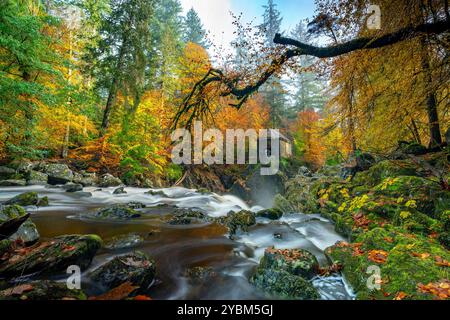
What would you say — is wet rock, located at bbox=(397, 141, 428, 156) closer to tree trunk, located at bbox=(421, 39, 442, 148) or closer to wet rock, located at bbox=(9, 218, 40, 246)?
tree trunk, located at bbox=(421, 39, 442, 148)

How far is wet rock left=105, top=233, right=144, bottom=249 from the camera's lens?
4810 mm

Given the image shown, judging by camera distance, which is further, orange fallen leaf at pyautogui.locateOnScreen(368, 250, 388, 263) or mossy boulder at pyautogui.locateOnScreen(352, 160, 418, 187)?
mossy boulder at pyautogui.locateOnScreen(352, 160, 418, 187)

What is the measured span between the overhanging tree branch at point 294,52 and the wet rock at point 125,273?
9.42 ft

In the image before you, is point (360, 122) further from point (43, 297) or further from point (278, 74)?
point (43, 297)

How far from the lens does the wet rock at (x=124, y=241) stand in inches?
189

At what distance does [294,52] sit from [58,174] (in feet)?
44.2

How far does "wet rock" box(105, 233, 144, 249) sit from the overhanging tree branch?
2790mm

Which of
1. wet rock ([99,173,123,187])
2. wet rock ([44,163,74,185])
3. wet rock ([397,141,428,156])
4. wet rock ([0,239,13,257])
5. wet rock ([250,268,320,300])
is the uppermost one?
wet rock ([397,141,428,156])

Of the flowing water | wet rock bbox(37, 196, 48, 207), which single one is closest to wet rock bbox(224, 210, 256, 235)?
the flowing water

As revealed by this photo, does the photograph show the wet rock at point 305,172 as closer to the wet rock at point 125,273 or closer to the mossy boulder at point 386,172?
the mossy boulder at point 386,172

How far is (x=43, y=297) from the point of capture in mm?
2453

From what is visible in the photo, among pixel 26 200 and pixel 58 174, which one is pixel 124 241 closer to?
pixel 26 200

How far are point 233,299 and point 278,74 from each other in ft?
15.5
